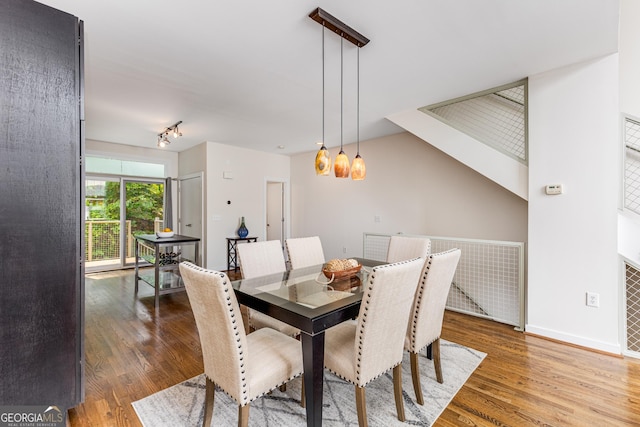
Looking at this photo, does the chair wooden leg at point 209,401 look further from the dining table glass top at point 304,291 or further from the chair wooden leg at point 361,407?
the chair wooden leg at point 361,407

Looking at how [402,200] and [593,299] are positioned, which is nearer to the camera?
[593,299]

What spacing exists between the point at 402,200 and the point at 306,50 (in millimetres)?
2982

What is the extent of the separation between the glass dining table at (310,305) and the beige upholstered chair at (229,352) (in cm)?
18

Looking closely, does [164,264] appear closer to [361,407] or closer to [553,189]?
[361,407]

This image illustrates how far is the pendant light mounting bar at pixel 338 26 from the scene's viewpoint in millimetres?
1859

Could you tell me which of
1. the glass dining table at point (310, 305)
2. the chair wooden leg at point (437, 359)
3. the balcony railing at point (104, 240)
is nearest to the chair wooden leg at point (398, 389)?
the glass dining table at point (310, 305)

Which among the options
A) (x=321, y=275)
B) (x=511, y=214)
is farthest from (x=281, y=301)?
(x=511, y=214)

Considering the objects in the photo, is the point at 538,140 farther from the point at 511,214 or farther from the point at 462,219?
the point at 462,219

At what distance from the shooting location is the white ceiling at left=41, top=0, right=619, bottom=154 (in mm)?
1845

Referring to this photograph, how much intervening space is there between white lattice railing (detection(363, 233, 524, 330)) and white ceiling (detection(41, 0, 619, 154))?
A: 174cm

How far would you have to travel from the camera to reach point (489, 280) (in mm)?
3367

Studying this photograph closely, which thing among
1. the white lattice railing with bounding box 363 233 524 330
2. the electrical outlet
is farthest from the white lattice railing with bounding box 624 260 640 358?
the white lattice railing with bounding box 363 233 524 330

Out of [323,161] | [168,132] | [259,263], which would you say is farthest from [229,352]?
[168,132]

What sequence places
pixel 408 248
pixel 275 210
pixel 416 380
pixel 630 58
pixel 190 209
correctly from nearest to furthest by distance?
pixel 416 380, pixel 630 58, pixel 408 248, pixel 190 209, pixel 275 210
